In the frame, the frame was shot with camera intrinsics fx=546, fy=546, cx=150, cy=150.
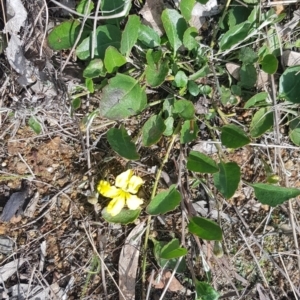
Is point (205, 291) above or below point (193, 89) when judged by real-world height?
below

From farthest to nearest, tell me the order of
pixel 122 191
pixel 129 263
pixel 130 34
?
pixel 129 263 < pixel 122 191 < pixel 130 34

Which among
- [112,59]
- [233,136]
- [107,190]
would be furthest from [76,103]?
[233,136]

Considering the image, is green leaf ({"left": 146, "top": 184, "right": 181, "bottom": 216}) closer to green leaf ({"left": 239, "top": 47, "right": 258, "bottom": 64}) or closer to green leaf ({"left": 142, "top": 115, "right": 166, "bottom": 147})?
green leaf ({"left": 142, "top": 115, "right": 166, "bottom": 147})

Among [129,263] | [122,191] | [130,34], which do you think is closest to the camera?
[130,34]

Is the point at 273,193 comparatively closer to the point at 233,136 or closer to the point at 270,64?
the point at 233,136

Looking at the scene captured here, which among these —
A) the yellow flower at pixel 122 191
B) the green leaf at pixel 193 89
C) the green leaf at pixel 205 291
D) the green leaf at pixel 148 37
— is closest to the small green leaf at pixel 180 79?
the green leaf at pixel 193 89

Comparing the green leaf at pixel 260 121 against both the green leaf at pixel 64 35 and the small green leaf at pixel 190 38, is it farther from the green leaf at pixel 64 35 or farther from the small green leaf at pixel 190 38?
the green leaf at pixel 64 35
